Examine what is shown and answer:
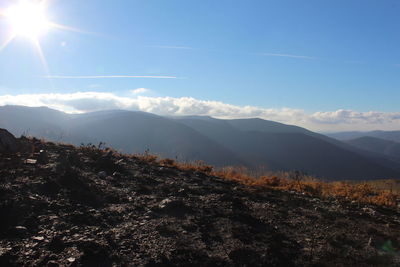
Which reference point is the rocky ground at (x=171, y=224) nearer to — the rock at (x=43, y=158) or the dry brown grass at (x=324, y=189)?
the rock at (x=43, y=158)

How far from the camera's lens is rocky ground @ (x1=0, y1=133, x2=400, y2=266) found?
4.49 meters

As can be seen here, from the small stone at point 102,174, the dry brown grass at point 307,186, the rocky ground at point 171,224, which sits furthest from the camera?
the dry brown grass at point 307,186

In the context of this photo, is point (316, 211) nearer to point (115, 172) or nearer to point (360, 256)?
point (360, 256)

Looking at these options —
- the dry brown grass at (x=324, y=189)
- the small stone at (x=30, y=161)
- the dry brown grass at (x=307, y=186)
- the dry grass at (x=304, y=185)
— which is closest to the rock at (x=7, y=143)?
the small stone at (x=30, y=161)

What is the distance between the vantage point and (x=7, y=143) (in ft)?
38.0

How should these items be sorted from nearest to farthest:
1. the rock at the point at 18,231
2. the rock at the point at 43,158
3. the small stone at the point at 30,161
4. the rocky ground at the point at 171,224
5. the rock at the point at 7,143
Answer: the rocky ground at the point at 171,224, the rock at the point at 18,231, the small stone at the point at 30,161, the rock at the point at 43,158, the rock at the point at 7,143

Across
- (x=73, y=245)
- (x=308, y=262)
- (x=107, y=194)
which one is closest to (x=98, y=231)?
(x=73, y=245)

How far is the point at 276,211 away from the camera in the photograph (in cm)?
719

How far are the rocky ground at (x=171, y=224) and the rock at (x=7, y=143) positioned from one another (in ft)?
6.02

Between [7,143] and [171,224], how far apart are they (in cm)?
959

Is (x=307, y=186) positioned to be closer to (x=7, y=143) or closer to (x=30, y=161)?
(x=30, y=161)

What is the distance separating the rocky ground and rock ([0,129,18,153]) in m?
1.83

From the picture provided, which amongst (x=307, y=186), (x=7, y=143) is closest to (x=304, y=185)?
(x=307, y=186)

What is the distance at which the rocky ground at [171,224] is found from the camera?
14.7 ft
